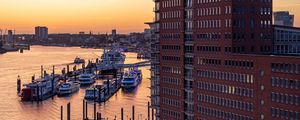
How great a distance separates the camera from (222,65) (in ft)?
139

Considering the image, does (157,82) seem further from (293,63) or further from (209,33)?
(293,63)

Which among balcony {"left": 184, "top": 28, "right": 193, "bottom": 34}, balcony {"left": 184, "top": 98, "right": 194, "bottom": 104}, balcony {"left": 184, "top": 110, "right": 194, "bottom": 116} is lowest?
balcony {"left": 184, "top": 110, "right": 194, "bottom": 116}

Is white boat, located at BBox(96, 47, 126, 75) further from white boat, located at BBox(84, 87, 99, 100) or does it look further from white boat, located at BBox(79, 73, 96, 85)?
white boat, located at BBox(84, 87, 99, 100)

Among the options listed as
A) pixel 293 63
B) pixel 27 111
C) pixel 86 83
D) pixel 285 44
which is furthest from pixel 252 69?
pixel 86 83

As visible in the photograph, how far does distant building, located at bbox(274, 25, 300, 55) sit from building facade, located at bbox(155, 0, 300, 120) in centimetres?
106

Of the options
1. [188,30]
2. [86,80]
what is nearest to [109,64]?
[86,80]

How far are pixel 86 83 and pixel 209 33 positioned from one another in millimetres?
62879

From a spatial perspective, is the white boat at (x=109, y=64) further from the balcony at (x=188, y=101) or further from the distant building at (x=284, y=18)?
the balcony at (x=188, y=101)

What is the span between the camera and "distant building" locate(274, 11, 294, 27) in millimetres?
53369

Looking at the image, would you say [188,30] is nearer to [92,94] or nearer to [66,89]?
[92,94]

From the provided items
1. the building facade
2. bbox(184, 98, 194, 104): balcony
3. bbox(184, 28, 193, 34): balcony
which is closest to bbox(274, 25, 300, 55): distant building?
the building facade

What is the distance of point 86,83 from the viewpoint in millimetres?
104750

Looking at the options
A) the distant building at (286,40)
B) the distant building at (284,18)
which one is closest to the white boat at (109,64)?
the distant building at (284,18)

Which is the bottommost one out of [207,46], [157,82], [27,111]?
[27,111]
